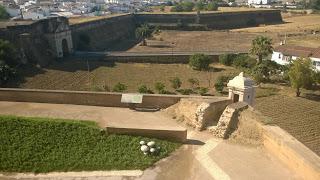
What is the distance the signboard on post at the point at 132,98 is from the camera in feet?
58.6

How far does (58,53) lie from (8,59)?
8.60 meters

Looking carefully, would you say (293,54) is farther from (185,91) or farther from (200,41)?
(200,41)

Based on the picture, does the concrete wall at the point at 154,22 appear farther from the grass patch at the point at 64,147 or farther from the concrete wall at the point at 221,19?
the grass patch at the point at 64,147

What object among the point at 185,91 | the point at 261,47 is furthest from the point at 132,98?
the point at 261,47

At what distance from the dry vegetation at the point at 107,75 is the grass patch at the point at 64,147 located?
58.8ft

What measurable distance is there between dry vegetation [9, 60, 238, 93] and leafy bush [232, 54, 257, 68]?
0.92m

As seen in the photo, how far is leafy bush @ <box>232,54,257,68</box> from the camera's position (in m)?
42.6

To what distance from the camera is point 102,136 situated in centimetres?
1538

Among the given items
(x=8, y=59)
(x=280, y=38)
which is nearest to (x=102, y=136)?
(x=8, y=59)

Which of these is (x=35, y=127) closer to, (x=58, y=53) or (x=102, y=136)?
(x=102, y=136)

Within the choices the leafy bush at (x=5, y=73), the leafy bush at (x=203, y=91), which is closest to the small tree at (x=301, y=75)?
the leafy bush at (x=203, y=91)

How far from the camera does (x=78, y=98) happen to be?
18.6m

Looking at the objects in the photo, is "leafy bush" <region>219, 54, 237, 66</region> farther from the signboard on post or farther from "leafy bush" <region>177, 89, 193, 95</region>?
the signboard on post

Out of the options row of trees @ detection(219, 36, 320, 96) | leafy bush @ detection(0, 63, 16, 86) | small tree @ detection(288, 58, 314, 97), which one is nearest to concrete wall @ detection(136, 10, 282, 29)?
row of trees @ detection(219, 36, 320, 96)
